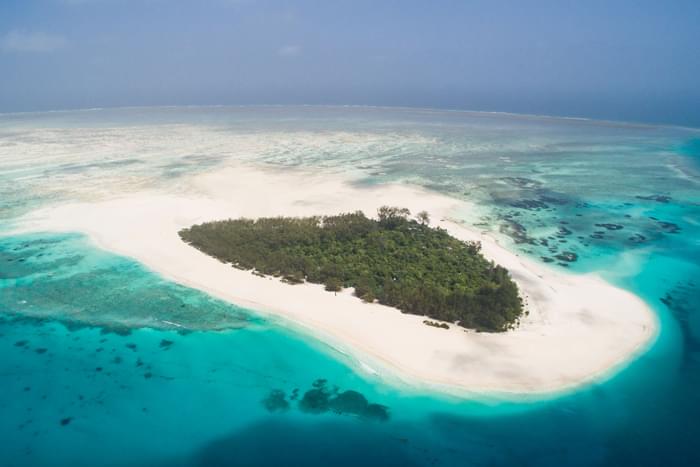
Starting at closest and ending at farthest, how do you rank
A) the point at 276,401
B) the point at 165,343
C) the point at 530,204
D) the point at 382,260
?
the point at 276,401, the point at 165,343, the point at 382,260, the point at 530,204

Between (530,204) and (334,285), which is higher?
(530,204)

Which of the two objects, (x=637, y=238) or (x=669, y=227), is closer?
(x=637, y=238)

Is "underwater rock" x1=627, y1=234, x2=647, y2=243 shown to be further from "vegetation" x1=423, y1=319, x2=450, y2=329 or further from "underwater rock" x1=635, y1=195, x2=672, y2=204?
"vegetation" x1=423, y1=319, x2=450, y2=329

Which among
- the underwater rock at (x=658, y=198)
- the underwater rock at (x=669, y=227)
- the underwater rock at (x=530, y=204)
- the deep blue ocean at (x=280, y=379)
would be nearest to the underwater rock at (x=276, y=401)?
the deep blue ocean at (x=280, y=379)

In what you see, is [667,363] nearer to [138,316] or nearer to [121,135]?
[138,316]

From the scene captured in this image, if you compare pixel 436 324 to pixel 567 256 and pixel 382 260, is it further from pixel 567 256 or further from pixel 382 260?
pixel 567 256

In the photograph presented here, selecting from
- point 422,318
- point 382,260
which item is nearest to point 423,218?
point 382,260
